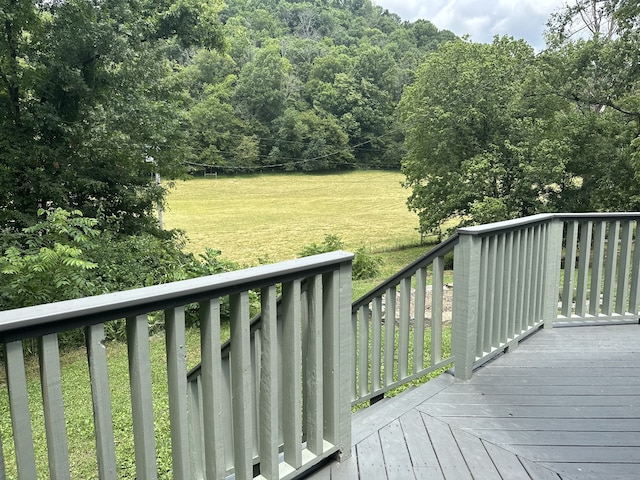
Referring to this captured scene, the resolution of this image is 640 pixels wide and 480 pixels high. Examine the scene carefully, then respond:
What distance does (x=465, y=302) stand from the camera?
2.58 m

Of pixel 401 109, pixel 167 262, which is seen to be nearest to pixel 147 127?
pixel 167 262

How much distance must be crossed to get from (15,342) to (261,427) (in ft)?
2.92

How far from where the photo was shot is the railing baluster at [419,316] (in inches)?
103

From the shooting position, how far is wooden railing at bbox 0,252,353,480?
1.05 m

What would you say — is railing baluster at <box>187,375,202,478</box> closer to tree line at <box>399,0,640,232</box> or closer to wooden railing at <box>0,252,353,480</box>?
wooden railing at <box>0,252,353,480</box>

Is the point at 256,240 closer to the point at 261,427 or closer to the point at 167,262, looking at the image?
the point at 167,262

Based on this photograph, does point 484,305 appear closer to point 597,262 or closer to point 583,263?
point 583,263

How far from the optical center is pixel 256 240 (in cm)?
2431

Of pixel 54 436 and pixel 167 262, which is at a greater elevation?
pixel 54 436

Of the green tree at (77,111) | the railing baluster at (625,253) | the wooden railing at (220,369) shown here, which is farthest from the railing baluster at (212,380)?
the green tree at (77,111)

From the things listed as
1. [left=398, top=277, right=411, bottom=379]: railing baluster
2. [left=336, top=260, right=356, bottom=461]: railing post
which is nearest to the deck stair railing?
[left=398, top=277, right=411, bottom=379]: railing baluster

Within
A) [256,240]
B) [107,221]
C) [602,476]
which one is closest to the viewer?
[602,476]

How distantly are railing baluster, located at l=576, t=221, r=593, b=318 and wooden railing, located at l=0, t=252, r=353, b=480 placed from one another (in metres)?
2.28

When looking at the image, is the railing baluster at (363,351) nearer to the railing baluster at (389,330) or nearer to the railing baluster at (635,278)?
the railing baluster at (389,330)
